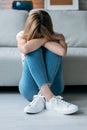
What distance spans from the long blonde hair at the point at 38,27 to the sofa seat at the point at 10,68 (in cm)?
31

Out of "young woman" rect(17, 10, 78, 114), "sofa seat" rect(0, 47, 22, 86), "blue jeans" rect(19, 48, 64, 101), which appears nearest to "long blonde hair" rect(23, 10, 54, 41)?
"young woman" rect(17, 10, 78, 114)

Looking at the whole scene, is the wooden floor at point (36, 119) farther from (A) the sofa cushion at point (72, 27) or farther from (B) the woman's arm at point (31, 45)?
(A) the sofa cushion at point (72, 27)

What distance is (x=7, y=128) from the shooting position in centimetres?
183

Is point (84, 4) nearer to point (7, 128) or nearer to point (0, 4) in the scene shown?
point (0, 4)

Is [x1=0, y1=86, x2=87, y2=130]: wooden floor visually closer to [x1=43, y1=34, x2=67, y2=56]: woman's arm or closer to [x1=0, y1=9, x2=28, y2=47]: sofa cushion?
[x1=43, y1=34, x2=67, y2=56]: woman's arm

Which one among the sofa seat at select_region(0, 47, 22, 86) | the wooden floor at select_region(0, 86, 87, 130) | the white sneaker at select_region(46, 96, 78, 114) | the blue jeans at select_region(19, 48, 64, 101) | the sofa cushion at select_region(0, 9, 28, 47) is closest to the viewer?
the wooden floor at select_region(0, 86, 87, 130)

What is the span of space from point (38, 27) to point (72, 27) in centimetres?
88

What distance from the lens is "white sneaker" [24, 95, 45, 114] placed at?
6.92 feet

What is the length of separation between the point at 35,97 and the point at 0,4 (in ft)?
6.20

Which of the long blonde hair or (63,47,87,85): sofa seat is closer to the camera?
the long blonde hair

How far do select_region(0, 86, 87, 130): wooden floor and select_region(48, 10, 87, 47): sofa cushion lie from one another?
2.68ft

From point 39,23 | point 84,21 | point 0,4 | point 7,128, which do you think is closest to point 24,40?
point 39,23

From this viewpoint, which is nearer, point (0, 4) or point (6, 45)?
point (6, 45)

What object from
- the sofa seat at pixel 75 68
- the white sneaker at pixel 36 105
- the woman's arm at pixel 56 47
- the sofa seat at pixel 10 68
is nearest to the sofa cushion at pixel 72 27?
the sofa seat at pixel 75 68
